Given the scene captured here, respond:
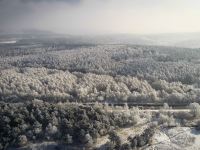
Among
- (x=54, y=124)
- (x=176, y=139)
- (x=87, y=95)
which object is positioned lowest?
(x=176, y=139)

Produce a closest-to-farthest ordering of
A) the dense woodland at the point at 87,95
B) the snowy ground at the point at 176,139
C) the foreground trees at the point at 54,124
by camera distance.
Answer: the snowy ground at the point at 176,139
the foreground trees at the point at 54,124
the dense woodland at the point at 87,95

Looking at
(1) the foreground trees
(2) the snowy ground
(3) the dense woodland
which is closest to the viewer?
(2) the snowy ground

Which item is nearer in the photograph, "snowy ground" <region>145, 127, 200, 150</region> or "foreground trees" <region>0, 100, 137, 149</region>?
"snowy ground" <region>145, 127, 200, 150</region>

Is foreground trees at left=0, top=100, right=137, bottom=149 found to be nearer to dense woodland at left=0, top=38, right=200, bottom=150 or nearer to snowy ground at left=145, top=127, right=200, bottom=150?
dense woodland at left=0, top=38, right=200, bottom=150

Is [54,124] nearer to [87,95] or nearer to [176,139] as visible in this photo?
[176,139]

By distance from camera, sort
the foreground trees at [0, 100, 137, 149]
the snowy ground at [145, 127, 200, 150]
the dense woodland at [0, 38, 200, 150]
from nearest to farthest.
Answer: the snowy ground at [145, 127, 200, 150] → the foreground trees at [0, 100, 137, 149] → the dense woodland at [0, 38, 200, 150]

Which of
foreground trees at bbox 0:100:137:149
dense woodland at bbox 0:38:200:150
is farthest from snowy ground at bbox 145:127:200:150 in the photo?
foreground trees at bbox 0:100:137:149

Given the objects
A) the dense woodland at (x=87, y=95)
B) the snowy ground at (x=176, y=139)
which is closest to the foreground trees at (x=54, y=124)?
the dense woodland at (x=87, y=95)

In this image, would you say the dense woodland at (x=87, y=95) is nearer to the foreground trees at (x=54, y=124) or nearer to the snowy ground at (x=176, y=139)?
the foreground trees at (x=54, y=124)

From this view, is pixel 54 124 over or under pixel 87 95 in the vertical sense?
under

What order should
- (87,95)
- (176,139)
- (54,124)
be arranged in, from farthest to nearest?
(87,95), (54,124), (176,139)

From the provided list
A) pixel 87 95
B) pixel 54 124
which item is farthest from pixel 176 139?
pixel 87 95

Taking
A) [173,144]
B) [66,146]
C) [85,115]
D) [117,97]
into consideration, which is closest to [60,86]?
[117,97]
